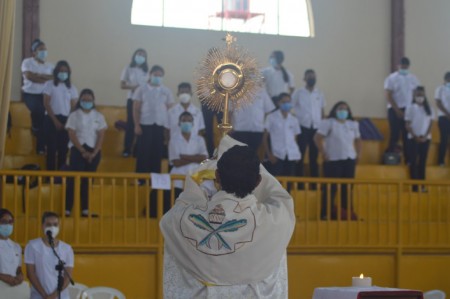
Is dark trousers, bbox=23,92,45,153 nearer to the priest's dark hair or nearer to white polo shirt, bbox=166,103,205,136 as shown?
white polo shirt, bbox=166,103,205,136

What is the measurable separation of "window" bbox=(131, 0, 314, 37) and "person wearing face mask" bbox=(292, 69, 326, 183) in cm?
273

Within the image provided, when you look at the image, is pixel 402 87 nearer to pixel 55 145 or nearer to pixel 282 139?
pixel 282 139

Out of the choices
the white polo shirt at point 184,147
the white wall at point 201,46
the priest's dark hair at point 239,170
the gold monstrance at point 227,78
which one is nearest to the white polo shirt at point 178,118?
the white polo shirt at point 184,147

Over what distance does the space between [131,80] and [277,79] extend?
222cm

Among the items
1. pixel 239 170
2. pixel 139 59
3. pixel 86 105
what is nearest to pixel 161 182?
pixel 86 105

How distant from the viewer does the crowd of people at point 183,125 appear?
13.7m

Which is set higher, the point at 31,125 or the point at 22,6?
the point at 22,6

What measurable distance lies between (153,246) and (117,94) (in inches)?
210

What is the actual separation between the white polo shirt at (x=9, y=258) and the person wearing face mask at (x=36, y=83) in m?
4.56

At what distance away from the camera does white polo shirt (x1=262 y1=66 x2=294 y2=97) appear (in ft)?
51.3

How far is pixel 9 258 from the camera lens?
10.4m

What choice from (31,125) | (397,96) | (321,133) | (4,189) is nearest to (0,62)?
(4,189)

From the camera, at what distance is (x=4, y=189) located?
39.2 ft

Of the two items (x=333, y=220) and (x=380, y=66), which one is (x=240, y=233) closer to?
(x=333, y=220)
